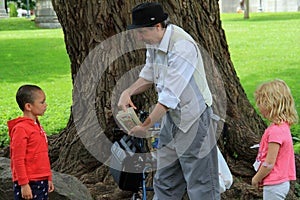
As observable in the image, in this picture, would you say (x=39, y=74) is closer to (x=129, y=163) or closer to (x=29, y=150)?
(x=129, y=163)

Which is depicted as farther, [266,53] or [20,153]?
[266,53]

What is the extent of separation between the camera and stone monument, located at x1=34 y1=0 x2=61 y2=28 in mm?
31883

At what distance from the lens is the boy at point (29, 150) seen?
A: 167 inches

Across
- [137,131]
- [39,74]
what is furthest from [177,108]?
[39,74]

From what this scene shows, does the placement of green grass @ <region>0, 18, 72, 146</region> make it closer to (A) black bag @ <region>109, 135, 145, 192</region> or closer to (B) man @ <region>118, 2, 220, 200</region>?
(A) black bag @ <region>109, 135, 145, 192</region>

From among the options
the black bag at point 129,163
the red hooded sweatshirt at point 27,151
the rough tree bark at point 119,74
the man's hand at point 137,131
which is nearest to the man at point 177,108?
the man's hand at point 137,131

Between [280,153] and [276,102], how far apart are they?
328 millimetres

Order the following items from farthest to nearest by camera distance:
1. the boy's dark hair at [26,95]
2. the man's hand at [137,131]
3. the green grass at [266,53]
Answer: the green grass at [266,53] < the man's hand at [137,131] < the boy's dark hair at [26,95]

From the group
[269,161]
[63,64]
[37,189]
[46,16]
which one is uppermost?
[269,161]

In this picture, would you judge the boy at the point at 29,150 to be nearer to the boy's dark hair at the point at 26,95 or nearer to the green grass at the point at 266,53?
the boy's dark hair at the point at 26,95

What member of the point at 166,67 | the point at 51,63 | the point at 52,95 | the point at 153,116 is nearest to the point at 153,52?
the point at 166,67

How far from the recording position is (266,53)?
18016 mm

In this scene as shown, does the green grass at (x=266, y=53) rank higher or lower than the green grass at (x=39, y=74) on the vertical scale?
lower

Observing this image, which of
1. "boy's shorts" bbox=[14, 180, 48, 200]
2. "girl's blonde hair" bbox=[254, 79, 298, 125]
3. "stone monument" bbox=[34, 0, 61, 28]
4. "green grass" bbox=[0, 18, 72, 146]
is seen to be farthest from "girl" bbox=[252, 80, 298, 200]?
"stone monument" bbox=[34, 0, 61, 28]
